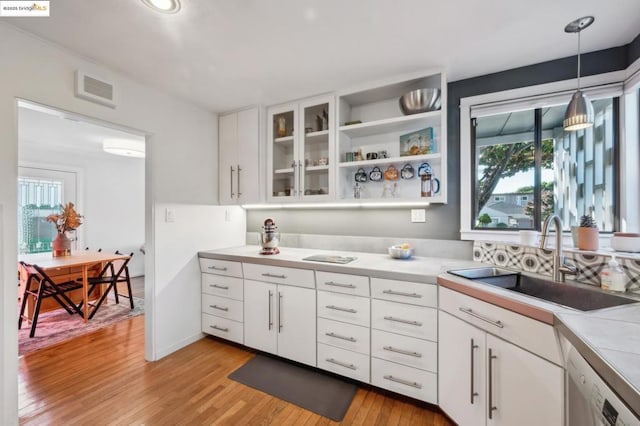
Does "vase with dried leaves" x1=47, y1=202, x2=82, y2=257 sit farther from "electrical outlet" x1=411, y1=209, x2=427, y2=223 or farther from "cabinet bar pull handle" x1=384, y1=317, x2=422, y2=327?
"electrical outlet" x1=411, y1=209, x2=427, y2=223

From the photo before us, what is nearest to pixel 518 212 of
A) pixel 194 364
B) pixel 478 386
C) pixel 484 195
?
pixel 484 195

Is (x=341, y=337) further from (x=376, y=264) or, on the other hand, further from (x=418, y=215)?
(x=418, y=215)

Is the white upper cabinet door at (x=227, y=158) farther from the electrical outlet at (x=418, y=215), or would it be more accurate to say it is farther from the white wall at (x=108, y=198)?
the white wall at (x=108, y=198)

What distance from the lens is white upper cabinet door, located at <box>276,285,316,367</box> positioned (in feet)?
6.60

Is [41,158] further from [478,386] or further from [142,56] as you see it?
[478,386]

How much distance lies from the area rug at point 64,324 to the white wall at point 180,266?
1263 mm

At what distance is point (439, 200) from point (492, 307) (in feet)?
2.94

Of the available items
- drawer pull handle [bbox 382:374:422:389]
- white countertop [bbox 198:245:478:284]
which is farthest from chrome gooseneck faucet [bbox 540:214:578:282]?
drawer pull handle [bbox 382:374:422:389]

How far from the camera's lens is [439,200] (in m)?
1.96

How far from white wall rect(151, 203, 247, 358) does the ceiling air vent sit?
2.84 feet

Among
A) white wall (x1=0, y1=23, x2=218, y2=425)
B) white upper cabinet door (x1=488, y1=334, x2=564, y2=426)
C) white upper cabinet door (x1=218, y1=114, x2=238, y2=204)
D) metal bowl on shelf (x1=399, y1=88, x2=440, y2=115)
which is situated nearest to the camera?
white upper cabinet door (x1=488, y1=334, x2=564, y2=426)

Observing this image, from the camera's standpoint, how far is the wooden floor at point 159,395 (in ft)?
5.21

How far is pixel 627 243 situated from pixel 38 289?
17.3 feet

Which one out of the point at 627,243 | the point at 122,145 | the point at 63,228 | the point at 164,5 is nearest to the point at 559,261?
the point at 627,243
